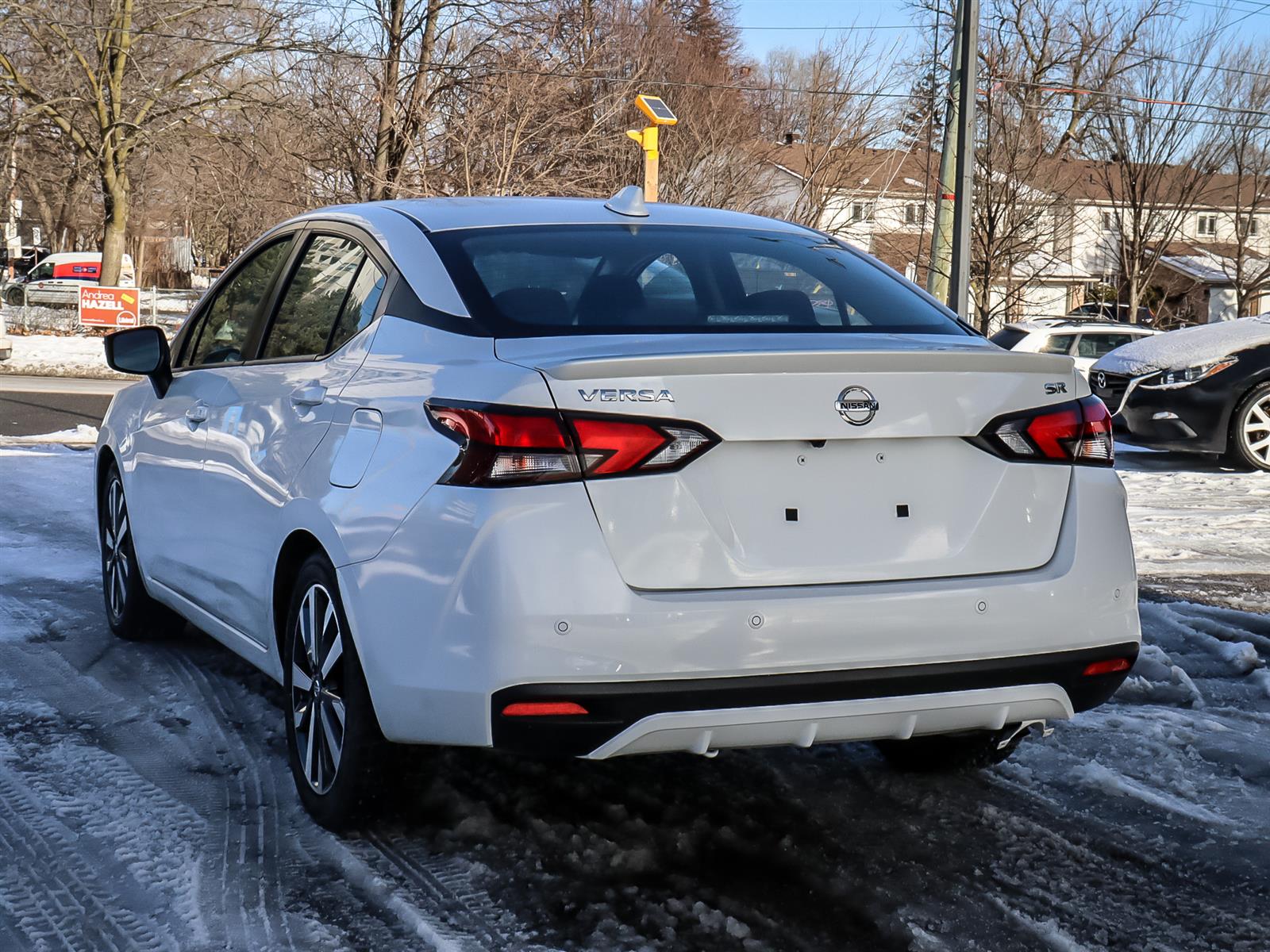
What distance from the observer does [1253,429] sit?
12008 mm

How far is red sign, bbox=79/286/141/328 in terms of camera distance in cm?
2502

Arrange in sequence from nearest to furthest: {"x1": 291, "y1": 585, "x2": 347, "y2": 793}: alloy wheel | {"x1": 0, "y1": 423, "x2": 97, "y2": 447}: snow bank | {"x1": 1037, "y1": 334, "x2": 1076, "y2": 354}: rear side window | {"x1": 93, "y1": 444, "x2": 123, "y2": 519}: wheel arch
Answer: {"x1": 291, "y1": 585, "x2": 347, "y2": 793}: alloy wheel
{"x1": 93, "y1": 444, "x2": 123, "y2": 519}: wheel arch
{"x1": 0, "y1": 423, "x2": 97, "y2": 447}: snow bank
{"x1": 1037, "y1": 334, "x2": 1076, "y2": 354}: rear side window

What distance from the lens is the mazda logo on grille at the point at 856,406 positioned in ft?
10.4

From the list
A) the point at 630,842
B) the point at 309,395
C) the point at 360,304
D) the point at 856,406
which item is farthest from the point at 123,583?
the point at 856,406

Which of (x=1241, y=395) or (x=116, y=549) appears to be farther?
(x=1241, y=395)

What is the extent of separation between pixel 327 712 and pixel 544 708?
2.88ft

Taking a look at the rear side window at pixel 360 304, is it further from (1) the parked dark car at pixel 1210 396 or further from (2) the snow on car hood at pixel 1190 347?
(2) the snow on car hood at pixel 1190 347

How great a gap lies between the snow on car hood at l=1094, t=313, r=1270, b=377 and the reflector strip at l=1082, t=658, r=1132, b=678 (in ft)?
30.8

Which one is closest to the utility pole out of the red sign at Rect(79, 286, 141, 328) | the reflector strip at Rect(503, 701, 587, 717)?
the red sign at Rect(79, 286, 141, 328)

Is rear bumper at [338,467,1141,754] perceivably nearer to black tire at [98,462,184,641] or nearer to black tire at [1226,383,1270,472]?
black tire at [98,462,184,641]

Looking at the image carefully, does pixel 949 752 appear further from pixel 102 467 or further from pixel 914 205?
pixel 914 205

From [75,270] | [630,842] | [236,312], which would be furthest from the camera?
[75,270]

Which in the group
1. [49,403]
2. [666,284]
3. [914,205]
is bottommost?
[49,403]

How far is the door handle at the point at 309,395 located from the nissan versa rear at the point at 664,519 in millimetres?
11
